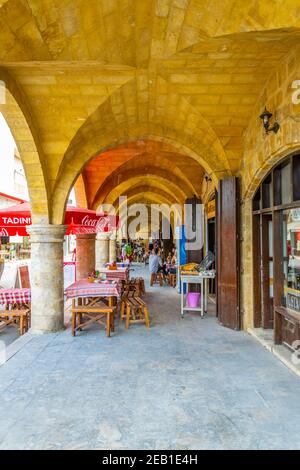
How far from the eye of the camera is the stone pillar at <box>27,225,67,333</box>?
568 cm

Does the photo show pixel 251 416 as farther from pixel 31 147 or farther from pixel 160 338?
pixel 31 147

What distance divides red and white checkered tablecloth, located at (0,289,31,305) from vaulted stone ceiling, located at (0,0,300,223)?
4.89 ft

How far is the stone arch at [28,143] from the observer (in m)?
4.53

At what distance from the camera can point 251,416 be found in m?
2.89

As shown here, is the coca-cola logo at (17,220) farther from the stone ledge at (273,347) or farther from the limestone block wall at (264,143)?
the stone ledge at (273,347)

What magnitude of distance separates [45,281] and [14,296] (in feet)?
2.27

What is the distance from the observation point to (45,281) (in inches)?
226

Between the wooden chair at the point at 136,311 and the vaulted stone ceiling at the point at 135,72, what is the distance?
7.27 feet

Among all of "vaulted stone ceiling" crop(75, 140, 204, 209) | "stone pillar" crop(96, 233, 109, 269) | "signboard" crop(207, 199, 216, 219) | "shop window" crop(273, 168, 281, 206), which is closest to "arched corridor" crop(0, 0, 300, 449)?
"shop window" crop(273, 168, 281, 206)

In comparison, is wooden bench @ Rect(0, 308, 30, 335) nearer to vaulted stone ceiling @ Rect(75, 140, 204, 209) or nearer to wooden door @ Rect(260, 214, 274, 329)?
wooden door @ Rect(260, 214, 274, 329)

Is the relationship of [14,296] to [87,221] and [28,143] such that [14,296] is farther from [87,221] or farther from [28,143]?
[28,143]

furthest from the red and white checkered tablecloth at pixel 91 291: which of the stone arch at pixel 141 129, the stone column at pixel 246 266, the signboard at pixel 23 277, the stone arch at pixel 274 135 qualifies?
the stone arch at pixel 274 135

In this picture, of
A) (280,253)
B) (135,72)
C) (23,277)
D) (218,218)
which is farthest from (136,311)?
(135,72)
